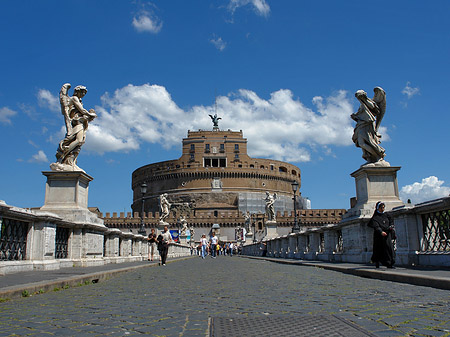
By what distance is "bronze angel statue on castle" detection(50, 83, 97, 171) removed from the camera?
984cm

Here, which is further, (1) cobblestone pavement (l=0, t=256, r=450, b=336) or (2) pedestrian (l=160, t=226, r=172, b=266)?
(2) pedestrian (l=160, t=226, r=172, b=266)

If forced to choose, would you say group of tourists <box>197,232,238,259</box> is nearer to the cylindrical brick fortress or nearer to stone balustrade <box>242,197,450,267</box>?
stone balustrade <box>242,197,450,267</box>

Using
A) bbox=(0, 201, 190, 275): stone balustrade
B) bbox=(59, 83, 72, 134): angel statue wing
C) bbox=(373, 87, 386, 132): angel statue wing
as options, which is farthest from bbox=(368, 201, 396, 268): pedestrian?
bbox=(59, 83, 72, 134): angel statue wing

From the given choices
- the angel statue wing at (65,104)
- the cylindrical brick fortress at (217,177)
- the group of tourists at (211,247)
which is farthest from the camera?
the cylindrical brick fortress at (217,177)

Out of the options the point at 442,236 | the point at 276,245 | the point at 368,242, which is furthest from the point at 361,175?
the point at 276,245

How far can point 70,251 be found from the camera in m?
9.43

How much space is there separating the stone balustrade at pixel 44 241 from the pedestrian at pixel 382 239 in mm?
5725

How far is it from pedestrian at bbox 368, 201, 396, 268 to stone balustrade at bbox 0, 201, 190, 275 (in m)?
5.73

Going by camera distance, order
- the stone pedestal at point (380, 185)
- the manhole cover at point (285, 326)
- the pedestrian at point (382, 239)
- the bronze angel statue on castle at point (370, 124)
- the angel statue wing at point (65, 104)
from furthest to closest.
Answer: the angel statue wing at point (65, 104) < the bronze angel statue on castle at point (370, 124) < the stone pedestal at point (380, 185) < the pedestrian at point (382, 239) < the manhole cover at point (285, 326)

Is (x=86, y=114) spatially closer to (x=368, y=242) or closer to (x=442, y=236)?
(x=368, y=242)

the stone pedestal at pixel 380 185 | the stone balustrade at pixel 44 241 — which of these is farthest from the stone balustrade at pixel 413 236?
the stone balustrade at pixel 44 241

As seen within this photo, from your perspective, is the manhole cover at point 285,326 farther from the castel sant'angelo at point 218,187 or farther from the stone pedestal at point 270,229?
the castel sant'angelo at point 218,187

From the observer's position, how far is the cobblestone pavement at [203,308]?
3.00 m

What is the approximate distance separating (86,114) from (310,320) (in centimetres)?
836
